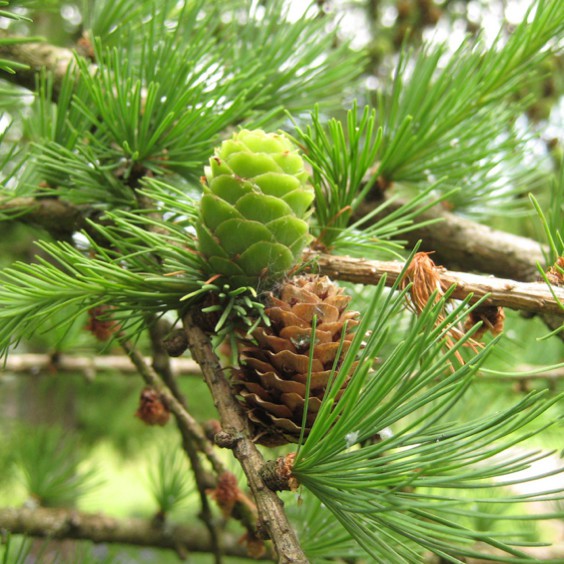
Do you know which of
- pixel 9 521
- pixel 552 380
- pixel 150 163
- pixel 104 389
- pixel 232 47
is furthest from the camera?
pixel 104 389

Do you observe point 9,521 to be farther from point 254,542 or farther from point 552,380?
point 552,380

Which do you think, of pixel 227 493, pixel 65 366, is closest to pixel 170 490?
pixel 65 366

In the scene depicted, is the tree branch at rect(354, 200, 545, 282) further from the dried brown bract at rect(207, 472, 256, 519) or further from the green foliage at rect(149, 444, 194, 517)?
the green foliage at rect(149, 444, 194, 517)

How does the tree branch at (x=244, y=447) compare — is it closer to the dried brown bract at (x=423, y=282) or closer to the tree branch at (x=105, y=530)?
the dried brown bract at (x=423, y=282)

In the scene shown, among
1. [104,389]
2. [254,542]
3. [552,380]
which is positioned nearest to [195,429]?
[254,542]

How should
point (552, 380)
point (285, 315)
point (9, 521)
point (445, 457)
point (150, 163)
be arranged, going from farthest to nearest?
point (552, 380)
point (9, 521)
point (150, 163)
point (285, 315)
point (445, 457)

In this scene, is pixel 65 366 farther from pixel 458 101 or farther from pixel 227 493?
pixel 458 101

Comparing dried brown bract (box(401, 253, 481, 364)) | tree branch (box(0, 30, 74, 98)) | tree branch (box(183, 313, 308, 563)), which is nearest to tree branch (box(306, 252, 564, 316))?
dried brown bract (box(401, 253, 481, 364))

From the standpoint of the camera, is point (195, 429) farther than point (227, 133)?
No
